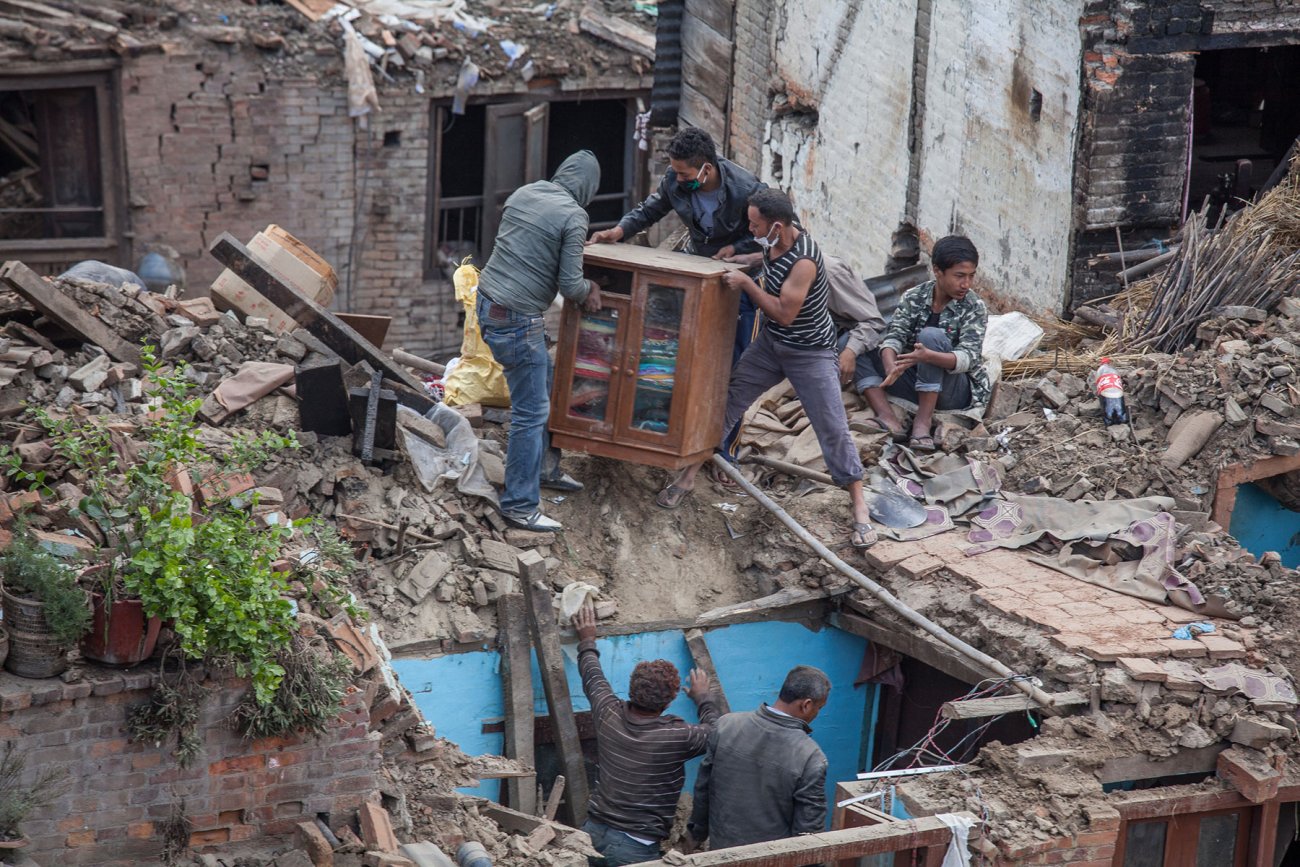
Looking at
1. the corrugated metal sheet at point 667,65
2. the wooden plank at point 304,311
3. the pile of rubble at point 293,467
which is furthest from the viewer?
the corrugated metal sheet at point 667,65

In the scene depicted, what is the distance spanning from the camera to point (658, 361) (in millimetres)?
8117

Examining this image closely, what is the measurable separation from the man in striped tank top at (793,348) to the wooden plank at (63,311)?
10.0 feet

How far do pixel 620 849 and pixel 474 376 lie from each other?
309 cm

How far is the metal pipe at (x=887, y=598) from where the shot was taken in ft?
23.6

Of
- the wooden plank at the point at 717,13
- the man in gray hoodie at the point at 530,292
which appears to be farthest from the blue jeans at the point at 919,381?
the wooden plank at the point at 717,13

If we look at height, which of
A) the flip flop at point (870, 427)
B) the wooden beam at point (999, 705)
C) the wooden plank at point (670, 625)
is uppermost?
the flip flop at point (870, 427)

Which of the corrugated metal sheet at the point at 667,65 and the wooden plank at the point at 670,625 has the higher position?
the corrugated metal sheet at the point at 667,65

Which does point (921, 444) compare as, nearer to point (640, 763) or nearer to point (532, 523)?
point (532, 523)

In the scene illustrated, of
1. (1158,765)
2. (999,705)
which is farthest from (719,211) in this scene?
(1158,765)

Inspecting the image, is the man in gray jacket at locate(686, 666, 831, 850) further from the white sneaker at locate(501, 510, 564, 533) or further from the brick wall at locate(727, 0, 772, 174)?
the brick wall at locate(727, 0, 772, 174)

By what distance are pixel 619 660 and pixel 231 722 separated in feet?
9.76

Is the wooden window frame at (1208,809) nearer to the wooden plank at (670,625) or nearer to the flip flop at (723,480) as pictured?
the wooden plank at (670,625)

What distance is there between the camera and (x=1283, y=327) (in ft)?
29.5

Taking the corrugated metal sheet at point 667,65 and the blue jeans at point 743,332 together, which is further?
the corrugated metal sheet at point 667,65
